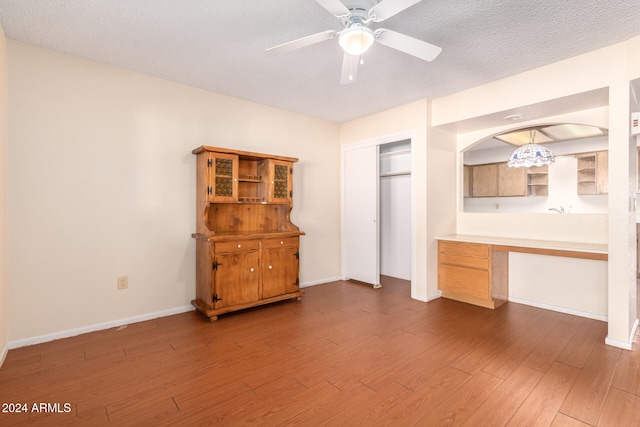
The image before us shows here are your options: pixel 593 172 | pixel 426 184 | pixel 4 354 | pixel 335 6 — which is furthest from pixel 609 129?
pixel 4 354

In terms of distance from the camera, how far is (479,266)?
11.6 ft

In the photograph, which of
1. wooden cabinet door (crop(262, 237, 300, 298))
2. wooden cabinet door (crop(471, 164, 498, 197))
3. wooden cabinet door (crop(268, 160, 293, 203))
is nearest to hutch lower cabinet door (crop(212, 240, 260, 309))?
wooden cabinet door (crop(262, 237, 300, 298))

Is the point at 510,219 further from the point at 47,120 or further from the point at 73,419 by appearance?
the point at 47,120

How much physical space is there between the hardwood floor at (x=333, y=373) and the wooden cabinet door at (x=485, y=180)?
2.93m

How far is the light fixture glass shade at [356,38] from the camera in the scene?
191 centimetres

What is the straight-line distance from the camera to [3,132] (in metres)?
2.35

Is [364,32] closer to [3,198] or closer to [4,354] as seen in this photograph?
[3,198]

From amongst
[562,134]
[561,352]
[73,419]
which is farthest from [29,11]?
[562,134]

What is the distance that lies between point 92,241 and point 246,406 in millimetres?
2137

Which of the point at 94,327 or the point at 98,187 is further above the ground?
the point at 98,187

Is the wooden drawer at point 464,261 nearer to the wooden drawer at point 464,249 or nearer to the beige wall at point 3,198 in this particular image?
the wooden drawer at point 464,249

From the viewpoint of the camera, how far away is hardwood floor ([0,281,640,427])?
5.65ft

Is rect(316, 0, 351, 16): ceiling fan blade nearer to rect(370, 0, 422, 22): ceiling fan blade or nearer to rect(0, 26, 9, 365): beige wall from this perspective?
rect(370, 0, 422, 22): ceiling fan blade

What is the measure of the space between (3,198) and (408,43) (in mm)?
3178
